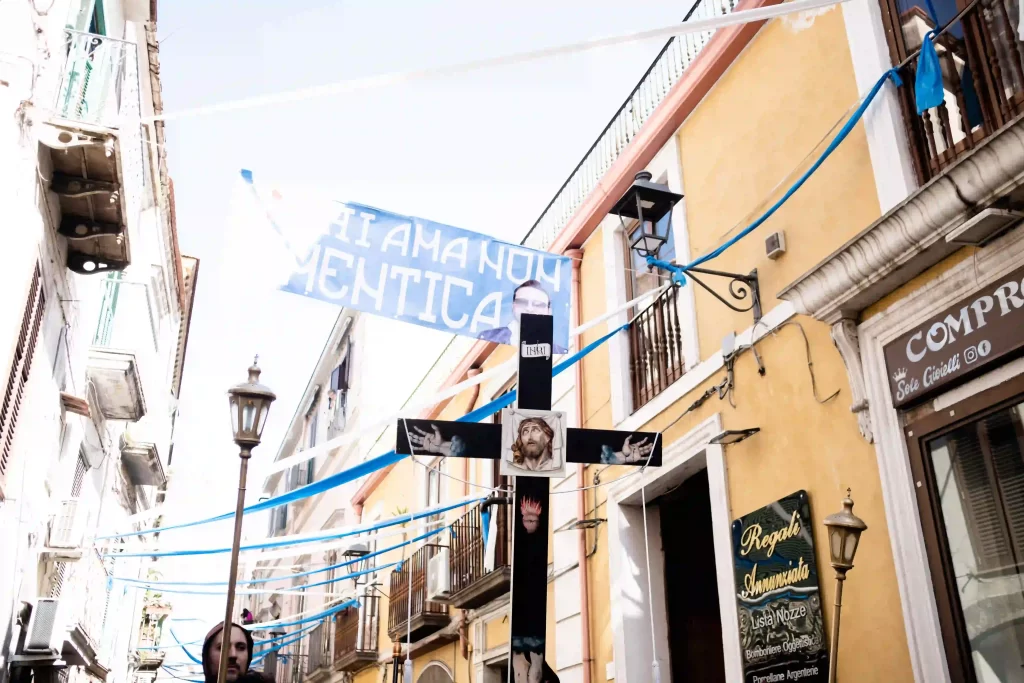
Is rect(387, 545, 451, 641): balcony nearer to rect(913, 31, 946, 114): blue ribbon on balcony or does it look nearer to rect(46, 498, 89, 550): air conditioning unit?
rect(46, 498, 89, 550): air conditioning unit

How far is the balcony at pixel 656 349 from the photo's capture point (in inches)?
306

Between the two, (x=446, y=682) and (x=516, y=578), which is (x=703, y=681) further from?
(x=446, y=682)

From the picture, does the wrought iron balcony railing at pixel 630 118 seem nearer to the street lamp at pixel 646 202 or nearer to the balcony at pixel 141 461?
the street lamp at pixel 646 202

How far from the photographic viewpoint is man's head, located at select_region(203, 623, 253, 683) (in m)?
4.06

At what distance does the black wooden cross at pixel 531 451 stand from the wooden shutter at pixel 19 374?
3.14 metres

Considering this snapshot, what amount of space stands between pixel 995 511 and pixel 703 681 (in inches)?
146

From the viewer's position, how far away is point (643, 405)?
8062 mm

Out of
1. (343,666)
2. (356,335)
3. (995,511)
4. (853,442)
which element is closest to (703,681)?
(853,442)

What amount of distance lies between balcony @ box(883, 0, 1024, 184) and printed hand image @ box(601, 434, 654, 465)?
212 cm

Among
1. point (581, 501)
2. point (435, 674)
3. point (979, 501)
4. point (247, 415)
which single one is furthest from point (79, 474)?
point (979, 501)

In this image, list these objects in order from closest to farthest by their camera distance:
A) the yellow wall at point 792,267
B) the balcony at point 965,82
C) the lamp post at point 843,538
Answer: the lamp post at point 843,538
the balcony at point 965,82
the yellow wall at point 792,267

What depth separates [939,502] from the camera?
15.6ft

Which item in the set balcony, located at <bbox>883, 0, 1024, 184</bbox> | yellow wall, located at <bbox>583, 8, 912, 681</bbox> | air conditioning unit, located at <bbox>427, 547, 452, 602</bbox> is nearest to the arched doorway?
air conditioning unit, located at <bbox>427, 547, 452, 602</bbox>

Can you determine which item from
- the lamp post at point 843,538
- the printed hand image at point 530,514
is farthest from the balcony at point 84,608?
the lamp post at point 843,538
